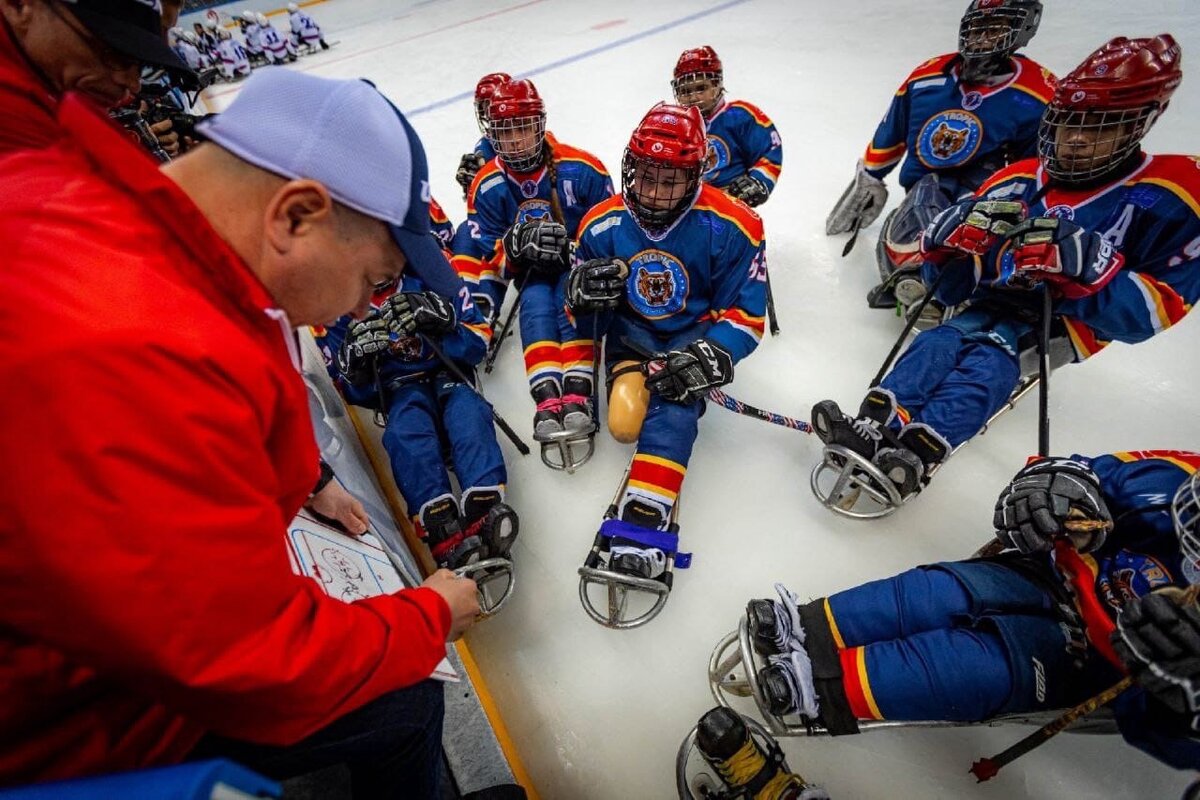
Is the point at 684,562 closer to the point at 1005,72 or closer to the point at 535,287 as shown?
the point at 535,287

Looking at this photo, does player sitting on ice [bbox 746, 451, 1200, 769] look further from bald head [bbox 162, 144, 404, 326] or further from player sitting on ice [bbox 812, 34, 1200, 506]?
bald head [bbox 162, 144, 404, 326]

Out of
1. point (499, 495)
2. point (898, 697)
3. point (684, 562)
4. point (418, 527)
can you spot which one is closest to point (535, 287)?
point (499, 495)

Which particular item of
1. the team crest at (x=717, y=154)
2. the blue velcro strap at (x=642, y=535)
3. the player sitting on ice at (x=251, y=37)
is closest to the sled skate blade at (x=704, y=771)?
the blue velcro strap at (x=642, y=535)

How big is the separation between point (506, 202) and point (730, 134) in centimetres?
129

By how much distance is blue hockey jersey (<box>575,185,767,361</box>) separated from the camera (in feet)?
6.08

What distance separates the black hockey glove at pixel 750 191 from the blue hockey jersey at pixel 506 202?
2.19 ft

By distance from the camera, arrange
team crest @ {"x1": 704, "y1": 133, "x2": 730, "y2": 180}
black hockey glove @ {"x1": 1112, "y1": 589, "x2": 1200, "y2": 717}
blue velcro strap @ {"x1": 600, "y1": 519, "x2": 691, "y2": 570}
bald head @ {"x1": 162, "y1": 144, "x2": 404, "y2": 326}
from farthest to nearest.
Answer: team crest @ {"x1": 704, "y1": 133, "x2": 730, "y2": 180}, blue velcro strap @ {"x1": 600, "y1": 519, "x2": 691, "y2": 570}, black hockey glove @ {"x1": 1112, "y1": 589, "x2": 1200, "y2": 717}, bald head @ {"x1": 162, "y1": 144, "x2": 404, "y2": 326}

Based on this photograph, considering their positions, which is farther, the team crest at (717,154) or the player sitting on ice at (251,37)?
the player sitting on ice at (251,37)

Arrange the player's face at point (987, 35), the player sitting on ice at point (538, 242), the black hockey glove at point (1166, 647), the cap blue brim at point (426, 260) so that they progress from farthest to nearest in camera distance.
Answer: the player's face at point (987, 35), the player sitting on ice at point (538, 242), the black hockey glove at point (1166, 647), the cap blue brim at point (426, 260)

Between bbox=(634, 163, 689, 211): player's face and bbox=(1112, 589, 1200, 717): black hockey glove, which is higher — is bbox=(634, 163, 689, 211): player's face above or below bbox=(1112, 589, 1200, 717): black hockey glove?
above

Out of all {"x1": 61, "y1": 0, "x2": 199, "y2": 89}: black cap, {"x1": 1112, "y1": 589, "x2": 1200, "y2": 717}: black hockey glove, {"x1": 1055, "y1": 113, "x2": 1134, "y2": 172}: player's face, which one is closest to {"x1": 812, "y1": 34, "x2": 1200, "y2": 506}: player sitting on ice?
{"x1": 1055, "y1": 113, "x2": 1134, "y2": 172}: player's face

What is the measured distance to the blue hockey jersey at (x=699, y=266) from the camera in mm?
1853

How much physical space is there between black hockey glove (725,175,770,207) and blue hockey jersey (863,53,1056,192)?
0.62 metres

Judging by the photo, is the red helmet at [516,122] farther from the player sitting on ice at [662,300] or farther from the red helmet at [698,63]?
the red helmet at [698,63]
